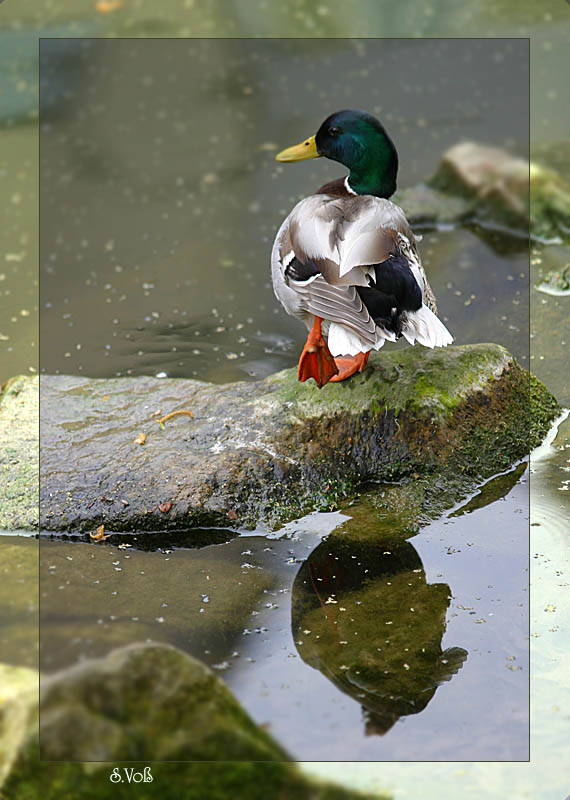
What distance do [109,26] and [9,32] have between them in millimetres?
918

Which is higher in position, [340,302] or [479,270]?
[340,302]

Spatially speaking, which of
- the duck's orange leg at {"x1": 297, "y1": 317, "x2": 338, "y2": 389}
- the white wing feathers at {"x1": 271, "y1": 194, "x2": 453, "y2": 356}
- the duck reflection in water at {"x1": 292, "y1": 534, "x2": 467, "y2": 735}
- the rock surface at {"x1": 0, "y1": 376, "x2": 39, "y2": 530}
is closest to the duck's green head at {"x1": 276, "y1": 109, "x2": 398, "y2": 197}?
the white wing feathers at {"x1": 271, "y1": 194, "x2": 453, "y2": 356}

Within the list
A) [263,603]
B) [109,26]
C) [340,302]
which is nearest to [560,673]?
[263,603]

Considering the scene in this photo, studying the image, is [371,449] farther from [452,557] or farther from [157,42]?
[157,42]

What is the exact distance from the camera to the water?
230 centimetres

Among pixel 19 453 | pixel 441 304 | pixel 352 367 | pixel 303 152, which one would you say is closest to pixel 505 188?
pixel 441 304

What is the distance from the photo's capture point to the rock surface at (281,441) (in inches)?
132

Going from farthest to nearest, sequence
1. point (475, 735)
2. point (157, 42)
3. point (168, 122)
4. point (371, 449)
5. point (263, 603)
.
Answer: point (157, 42) < point (168, 122) < point (371, 449) < point (263, 603) < point (475, 735)

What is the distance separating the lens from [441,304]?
5.03 metres

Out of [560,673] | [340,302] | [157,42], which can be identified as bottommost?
[560,673]

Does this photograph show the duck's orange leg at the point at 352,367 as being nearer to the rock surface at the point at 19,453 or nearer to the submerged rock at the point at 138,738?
the rock surface at the point at 19,453

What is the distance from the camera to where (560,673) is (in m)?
2.61

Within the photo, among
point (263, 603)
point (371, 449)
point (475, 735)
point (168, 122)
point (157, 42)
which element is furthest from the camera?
point (157, 42)

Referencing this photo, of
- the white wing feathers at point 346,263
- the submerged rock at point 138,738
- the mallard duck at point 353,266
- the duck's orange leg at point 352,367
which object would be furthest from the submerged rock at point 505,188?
the submerged rock at point 138,738
